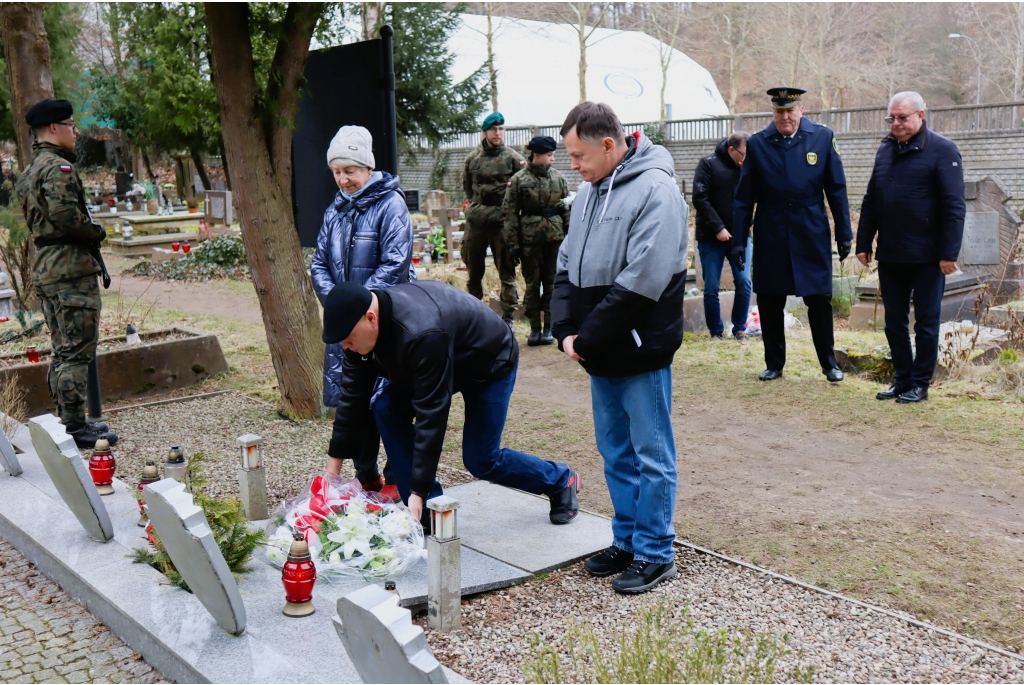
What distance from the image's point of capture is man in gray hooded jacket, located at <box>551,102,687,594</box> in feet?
12.4

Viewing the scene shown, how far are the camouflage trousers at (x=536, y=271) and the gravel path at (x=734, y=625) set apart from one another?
5.55 meters

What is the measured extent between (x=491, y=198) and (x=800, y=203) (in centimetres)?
345

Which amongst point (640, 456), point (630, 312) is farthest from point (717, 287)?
point (630, 312)

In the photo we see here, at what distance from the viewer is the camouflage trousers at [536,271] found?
9.60 m

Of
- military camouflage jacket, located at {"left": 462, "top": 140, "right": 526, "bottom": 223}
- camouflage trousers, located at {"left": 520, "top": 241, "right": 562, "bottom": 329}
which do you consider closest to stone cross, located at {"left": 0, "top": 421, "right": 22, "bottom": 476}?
camouflage trousers, located at {"left": 520, "top": 241, "right": 562, "bottom": 329}

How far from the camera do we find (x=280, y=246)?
277 inches

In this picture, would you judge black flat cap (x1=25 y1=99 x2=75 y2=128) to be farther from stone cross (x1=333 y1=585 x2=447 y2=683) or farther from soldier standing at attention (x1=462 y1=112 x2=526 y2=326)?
stone cross (x1=333 y1=585 x2=447 y2=683)

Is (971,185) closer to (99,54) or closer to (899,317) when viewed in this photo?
(899,317)

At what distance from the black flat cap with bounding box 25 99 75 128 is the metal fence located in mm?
20397

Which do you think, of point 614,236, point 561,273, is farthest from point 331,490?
point 614,236

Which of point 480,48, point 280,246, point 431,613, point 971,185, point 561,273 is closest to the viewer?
point 431,613

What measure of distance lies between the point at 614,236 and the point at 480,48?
37.2m

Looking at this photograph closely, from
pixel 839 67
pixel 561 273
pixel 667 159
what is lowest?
pixel 561 273

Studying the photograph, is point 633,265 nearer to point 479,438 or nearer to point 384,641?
point 479,438
